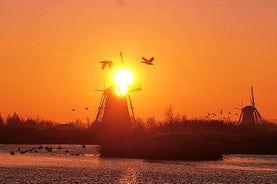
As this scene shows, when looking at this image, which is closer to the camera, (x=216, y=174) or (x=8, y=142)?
(x=216, y=174)

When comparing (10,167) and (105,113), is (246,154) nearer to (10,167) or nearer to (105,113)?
(105,113)

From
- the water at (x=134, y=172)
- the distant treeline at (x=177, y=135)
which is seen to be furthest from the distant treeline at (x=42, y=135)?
the water at (x=134, y=172)

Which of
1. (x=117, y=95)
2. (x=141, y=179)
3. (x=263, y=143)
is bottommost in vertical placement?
(x=141, y=179)

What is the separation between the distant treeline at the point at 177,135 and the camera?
84375 mm

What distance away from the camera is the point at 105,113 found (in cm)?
9969

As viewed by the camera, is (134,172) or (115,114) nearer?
(134,172)

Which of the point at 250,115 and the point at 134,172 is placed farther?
the point at 250,115

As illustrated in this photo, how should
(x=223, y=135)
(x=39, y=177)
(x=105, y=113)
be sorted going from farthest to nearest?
(x=223, y=135) → (x=105, y=113) → (x=39, y=177)

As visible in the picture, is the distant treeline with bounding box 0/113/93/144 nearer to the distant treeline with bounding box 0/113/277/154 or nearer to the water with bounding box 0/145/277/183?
the distant treeline with bounding box 0/113/277/154

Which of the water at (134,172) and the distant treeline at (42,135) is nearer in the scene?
the water at (134,172)

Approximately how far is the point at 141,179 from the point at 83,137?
7945 centimetres

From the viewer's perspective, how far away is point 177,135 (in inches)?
3344

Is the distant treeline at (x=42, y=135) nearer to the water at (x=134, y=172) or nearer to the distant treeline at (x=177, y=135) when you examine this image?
the distant treeline at (x=177, y=135)

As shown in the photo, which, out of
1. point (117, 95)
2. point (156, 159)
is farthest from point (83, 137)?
point (156, 159)
